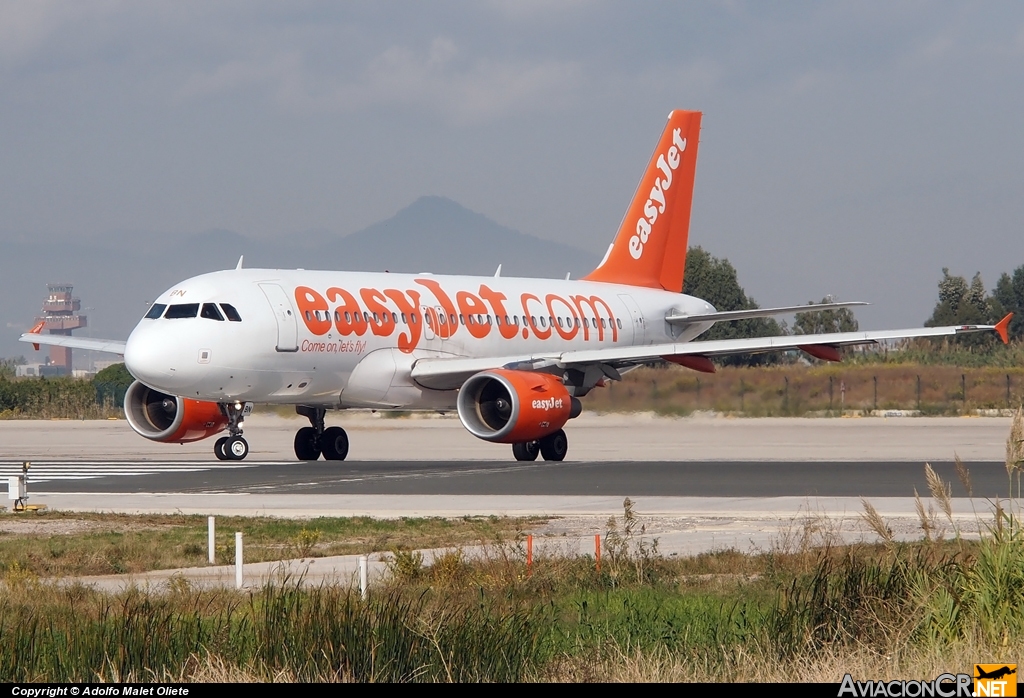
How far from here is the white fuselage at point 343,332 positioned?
27766 millimetres

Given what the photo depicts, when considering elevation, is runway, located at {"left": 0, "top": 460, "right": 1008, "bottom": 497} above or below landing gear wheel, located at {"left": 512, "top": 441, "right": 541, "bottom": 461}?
below

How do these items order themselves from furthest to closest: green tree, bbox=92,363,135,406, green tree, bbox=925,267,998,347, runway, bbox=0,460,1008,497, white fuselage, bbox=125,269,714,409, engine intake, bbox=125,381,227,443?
green tree, bbox=925,267,998,347 → green tree, bbox=92,363,135,406 → engine intake, bbox=125,381,227,443 → white fuselage, bbox=125,269,714,409 → runway, bbox=0,460,1008,497

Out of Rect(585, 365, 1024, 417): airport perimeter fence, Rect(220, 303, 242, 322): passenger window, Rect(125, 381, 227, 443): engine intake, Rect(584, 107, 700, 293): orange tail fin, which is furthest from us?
Rect(584, 107, 700, 293): orange tail fin

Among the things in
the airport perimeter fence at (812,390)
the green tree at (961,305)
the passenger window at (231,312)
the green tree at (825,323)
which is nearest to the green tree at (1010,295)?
the green tree at (961,305)

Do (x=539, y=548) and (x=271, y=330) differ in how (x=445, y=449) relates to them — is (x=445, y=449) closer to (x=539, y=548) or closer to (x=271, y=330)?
(x=271, y=330)

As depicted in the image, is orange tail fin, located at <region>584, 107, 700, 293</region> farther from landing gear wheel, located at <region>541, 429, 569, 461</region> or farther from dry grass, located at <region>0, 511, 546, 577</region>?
dry grass, located at <region>0, 511, 546, 577</region>

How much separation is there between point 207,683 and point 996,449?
26575mm

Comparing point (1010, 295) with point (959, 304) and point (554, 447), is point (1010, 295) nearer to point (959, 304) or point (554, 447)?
point (959, 304)

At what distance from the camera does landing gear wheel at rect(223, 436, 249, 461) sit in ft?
98.3

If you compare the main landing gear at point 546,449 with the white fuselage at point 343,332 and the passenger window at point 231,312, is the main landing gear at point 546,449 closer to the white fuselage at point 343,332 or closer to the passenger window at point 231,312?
the white fuselage at point 343,332

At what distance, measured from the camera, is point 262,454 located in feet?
117

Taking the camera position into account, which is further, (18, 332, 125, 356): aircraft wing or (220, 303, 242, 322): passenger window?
(18, 332, 125, 356): aircraft wing

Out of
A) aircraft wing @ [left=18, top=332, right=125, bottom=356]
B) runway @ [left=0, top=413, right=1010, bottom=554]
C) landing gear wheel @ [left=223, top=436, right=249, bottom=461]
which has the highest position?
aircraft wing @ [left=18, top=332, right=125, bottom=356]

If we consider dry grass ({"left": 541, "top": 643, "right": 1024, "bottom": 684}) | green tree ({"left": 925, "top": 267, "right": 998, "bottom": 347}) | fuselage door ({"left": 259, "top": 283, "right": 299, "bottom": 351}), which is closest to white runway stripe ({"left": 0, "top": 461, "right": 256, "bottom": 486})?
fuselage door ({"left": 259, "top": 283, "right": 299, "bottom": 351})
